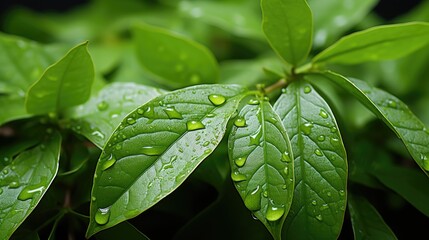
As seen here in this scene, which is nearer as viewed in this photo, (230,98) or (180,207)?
(230,98)

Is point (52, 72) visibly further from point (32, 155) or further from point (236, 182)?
point (236, 182)

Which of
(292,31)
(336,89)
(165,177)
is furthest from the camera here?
(336,89)

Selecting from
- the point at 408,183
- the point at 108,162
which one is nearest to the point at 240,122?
the point at 108,162

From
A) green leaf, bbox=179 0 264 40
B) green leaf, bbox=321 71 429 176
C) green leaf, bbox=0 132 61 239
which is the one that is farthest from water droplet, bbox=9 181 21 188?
green leaf, bbox=179 0 264 40

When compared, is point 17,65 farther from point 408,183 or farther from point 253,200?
point 408,183

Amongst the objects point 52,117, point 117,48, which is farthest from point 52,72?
point 117,48

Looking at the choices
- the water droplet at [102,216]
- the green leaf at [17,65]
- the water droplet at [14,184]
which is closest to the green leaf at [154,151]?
the water droplet at [102,216]
